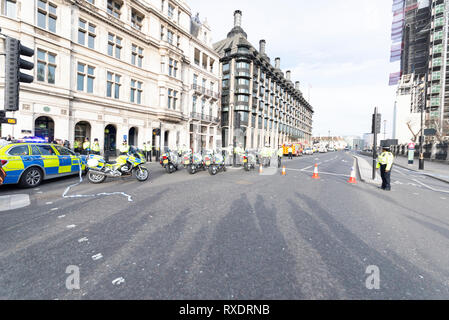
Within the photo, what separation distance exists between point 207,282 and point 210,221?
72.3 inches

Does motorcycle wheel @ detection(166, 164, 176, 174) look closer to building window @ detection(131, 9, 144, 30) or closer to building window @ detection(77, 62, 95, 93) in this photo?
building window @ detection(77, 62, 95, 93)

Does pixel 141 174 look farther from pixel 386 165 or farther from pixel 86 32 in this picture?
pixel 86 32

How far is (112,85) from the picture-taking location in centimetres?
1944

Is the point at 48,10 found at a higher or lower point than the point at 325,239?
higher

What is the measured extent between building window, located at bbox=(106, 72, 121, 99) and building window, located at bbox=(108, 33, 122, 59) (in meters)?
2.00

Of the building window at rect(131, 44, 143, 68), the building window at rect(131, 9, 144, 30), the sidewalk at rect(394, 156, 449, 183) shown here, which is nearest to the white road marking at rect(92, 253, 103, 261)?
the sidewalk at rect(394, 156, 449, 183)

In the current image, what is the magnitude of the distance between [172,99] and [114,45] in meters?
7.67

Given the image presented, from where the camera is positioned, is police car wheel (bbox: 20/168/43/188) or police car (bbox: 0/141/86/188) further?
police car wheel (bbox: 20/168/43/188)

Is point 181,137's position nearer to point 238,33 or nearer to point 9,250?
point 9,250

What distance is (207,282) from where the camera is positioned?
227cm

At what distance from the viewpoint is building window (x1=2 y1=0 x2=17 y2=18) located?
13546 millimetres

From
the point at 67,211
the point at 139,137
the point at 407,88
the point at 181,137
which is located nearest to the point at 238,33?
the point at 181,137

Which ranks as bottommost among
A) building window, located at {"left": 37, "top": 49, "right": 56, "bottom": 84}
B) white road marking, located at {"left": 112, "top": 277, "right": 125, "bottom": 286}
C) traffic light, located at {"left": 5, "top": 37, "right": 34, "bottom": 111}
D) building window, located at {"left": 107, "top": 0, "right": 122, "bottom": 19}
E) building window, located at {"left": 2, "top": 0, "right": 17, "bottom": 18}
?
white road marking, located at {"left": 112, "top": 277, "right": 125, "bottom": 286}

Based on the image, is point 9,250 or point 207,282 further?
point 9,250
